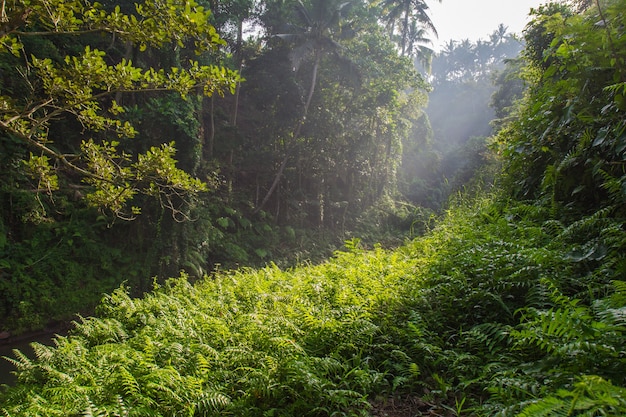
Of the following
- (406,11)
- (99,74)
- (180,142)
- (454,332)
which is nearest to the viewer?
(454,332)

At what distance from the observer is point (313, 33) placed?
1727 cm

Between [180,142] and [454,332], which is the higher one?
[180,142]

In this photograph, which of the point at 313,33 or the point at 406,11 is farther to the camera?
the point at 406,11

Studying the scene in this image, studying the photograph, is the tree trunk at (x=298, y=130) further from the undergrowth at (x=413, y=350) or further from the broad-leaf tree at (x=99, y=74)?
the undergrowth at (x=413, y=350)

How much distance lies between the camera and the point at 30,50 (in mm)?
10602

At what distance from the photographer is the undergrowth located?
202cm

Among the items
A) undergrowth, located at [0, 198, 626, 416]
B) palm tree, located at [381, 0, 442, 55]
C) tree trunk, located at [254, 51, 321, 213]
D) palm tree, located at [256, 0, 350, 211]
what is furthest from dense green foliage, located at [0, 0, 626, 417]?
palm tree, located at [381, 0, 442, 55]

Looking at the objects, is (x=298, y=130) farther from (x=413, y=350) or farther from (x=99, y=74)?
(x=413, y=350)

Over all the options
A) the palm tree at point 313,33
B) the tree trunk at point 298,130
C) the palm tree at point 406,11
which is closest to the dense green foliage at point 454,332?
the tree trunk at point 298,130

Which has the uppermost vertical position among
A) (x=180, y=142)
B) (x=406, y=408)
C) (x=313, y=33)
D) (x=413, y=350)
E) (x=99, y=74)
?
(x=313, y=33)

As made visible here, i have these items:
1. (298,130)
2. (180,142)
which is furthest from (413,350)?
(298,130)

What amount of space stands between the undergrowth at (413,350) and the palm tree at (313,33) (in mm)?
13927

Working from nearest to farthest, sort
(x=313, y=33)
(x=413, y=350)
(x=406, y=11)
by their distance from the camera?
(x=413, y=350) < (x=313, y=33) < (x=406, y=11)

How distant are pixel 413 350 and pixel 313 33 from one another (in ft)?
57.1
